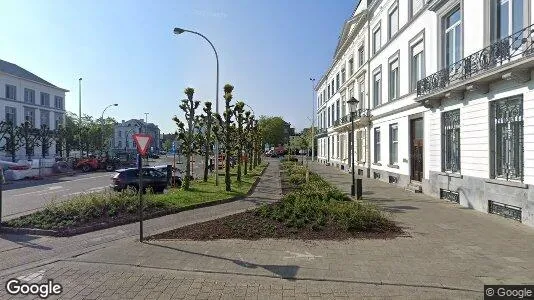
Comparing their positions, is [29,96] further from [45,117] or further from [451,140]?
[451,140]

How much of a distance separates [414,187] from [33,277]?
1708 cm

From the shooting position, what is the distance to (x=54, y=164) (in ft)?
116

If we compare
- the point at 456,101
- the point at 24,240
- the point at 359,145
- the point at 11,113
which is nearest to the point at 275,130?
the point at 11,113

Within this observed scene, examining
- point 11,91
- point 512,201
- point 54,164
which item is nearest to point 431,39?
point 512,201

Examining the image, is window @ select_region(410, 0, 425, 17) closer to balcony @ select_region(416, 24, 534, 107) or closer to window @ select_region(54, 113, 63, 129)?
balcony @ select_region(416, 24, 534, 107)

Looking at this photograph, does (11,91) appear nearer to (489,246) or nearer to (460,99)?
(460,99)

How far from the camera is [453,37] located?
16016 mm

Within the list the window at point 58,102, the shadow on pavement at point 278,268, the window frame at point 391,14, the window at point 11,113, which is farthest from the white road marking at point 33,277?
the window at point 58,102

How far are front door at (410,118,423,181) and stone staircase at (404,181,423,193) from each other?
333mm

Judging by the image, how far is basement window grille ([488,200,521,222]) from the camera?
11383 millimetres

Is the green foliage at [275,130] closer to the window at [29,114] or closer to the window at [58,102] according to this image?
the window at [58,102]

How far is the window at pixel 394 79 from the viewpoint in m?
23.6

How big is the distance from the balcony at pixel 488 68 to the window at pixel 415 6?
4.92m

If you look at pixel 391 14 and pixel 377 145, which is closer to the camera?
pixel 391 14
